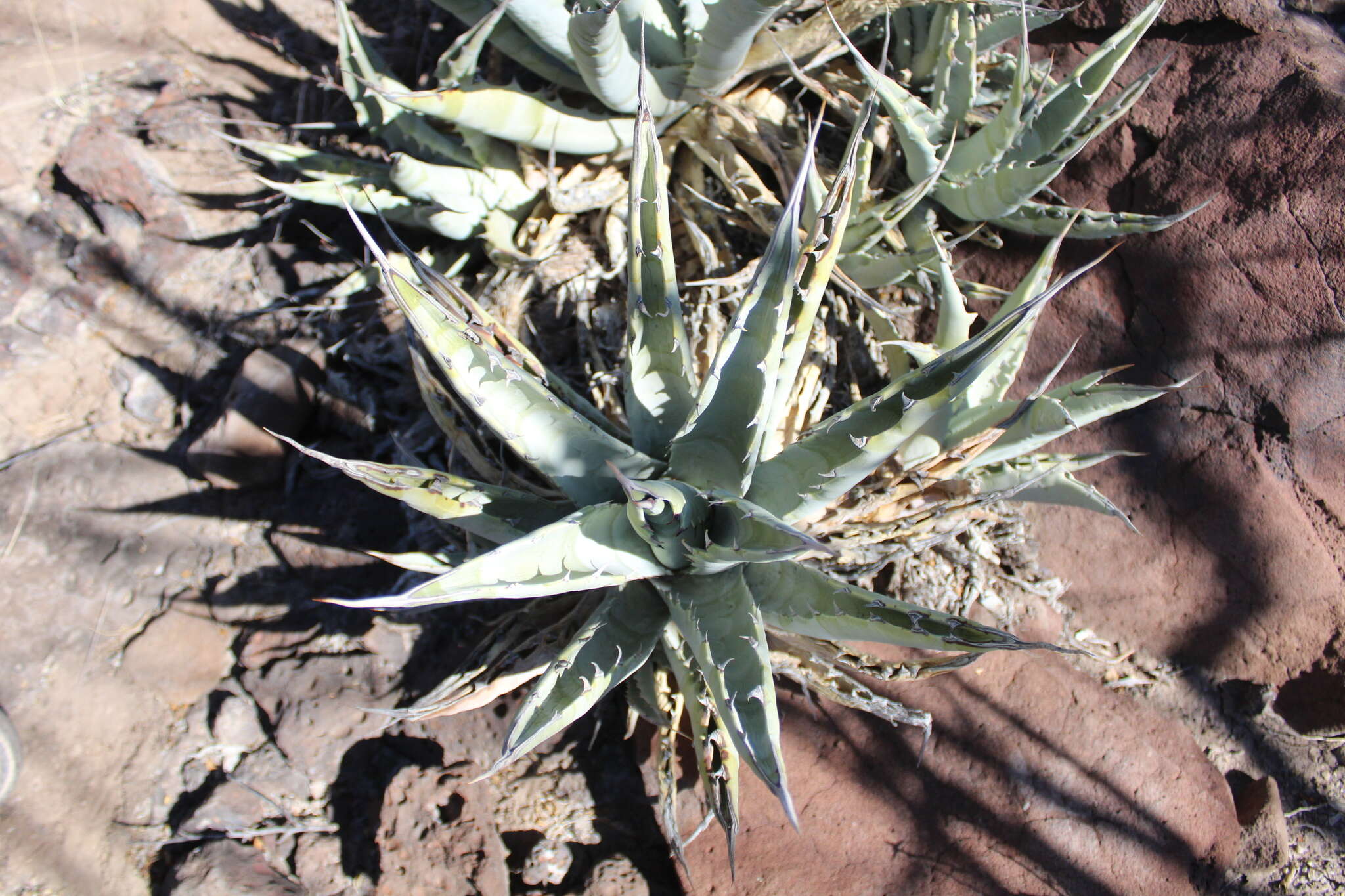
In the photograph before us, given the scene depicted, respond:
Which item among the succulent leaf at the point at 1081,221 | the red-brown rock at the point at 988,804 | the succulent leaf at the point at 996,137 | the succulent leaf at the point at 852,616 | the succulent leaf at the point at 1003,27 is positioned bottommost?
the red-brown rock at the point at 988,804

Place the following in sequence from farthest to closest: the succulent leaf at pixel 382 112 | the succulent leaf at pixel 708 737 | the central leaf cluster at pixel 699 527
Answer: the succulent leaf at pixel 382 112 → the succulent leaf at pixel 708 737 → the central leaf cluster at pixel 699 527

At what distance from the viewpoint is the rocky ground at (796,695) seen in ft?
5.92

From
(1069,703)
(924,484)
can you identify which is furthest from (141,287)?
(1069,703)

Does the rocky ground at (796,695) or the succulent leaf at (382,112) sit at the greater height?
the succulent leaf at (382,112)

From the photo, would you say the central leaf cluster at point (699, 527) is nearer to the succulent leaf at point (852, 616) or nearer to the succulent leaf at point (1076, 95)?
the succulent leaf at point (852, 616)

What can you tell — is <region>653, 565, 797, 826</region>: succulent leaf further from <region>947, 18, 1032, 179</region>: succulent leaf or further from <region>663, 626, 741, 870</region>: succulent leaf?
<region>947, 18, 1032, 179</region>: succulent leaf

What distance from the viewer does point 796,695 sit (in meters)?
1.90

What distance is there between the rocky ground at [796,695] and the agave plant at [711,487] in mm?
427

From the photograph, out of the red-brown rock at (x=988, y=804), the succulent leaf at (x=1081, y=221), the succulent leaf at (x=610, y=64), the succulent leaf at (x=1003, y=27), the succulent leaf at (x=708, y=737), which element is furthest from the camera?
the succulent leaf at (x=1003, y=27)

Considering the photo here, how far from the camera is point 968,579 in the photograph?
1.97m

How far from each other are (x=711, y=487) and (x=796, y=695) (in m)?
0.70

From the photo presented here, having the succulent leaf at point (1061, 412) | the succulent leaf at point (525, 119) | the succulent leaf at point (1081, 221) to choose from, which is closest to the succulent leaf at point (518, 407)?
the succulent leaf at point (525, 119)

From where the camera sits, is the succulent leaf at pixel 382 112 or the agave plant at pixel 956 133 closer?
the agave plant at pixel 956 133

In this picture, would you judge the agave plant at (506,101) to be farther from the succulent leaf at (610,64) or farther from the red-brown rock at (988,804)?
the red-brown rock at (988,804)
